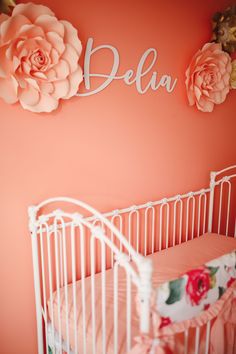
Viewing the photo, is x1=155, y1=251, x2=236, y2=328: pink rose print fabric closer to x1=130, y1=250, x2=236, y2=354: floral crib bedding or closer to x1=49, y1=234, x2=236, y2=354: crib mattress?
x1=130, y1=250, x2=236, y2=354: floral crib bedding

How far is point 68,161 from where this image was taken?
1.64 metres

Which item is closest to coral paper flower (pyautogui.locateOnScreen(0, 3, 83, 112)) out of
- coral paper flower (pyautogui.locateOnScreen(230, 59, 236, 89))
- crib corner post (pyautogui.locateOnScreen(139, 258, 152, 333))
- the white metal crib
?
the white metal crib

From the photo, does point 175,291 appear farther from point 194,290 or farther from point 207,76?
point 207,76

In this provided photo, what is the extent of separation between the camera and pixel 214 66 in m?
2.09

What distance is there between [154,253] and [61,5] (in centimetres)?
147

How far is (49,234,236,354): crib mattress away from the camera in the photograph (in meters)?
1.32

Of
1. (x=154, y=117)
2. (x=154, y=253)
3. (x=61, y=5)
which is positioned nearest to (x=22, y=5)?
(x=61, y=5)

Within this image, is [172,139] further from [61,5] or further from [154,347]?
[154,347]

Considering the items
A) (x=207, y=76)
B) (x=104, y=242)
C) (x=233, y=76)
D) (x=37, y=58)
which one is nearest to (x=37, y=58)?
(x=37, y=58)

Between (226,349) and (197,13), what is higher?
(197,13)

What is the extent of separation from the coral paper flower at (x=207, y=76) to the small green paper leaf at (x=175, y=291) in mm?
1407

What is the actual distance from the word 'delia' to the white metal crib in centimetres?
63

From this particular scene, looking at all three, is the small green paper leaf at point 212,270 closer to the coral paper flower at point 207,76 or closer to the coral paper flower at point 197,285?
the coral paper flower at point 197,285

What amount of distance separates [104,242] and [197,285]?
363 mm
